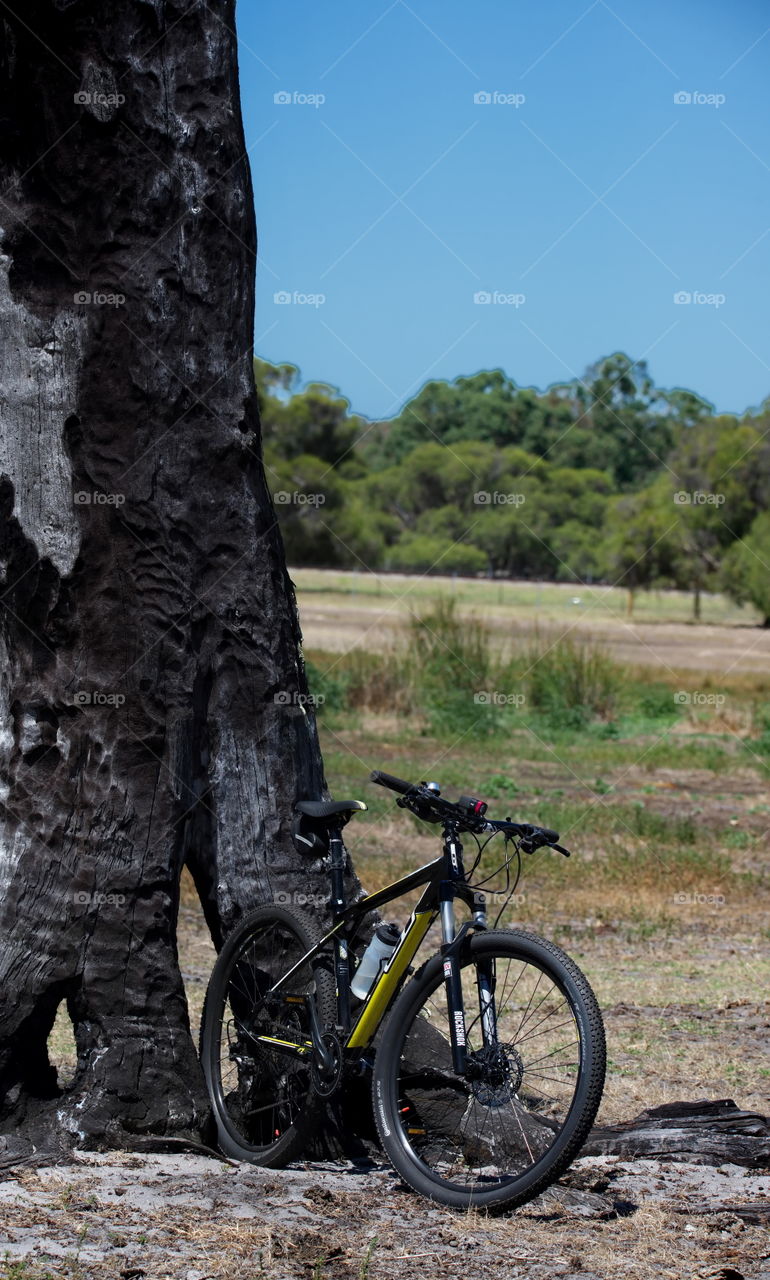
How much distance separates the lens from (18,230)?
5031 millimetres

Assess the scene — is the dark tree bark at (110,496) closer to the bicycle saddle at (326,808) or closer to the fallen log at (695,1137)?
the bicycle saddle at (326,808)

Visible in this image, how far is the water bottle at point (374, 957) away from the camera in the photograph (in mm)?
4633

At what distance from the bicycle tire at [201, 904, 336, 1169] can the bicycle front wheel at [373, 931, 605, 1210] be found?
0.38m

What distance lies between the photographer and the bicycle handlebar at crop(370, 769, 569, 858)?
431cm

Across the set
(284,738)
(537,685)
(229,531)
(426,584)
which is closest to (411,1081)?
(284,738)

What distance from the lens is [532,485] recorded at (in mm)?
83375

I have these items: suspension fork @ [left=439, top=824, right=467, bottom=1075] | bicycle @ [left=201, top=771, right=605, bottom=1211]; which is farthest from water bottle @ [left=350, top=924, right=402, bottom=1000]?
suspension fork @ [left=439, top=824, right=467, bottom=1075]

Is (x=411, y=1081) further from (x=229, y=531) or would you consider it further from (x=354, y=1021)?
(x=229, y=531)

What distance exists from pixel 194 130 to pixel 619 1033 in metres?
4.55

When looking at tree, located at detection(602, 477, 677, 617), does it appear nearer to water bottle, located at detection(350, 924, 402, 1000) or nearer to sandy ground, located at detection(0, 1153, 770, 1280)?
water bottle, located at detection(350, 924, 402, 1000)

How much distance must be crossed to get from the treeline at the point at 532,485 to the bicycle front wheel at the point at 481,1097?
26.6 m

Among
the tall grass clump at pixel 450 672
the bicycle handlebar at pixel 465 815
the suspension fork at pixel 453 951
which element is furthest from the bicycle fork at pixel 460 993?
the tall grass clump at pixel 450 672

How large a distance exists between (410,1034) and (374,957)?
0.41 metres

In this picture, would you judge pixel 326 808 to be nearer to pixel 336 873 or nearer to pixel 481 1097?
pixel 336 873
